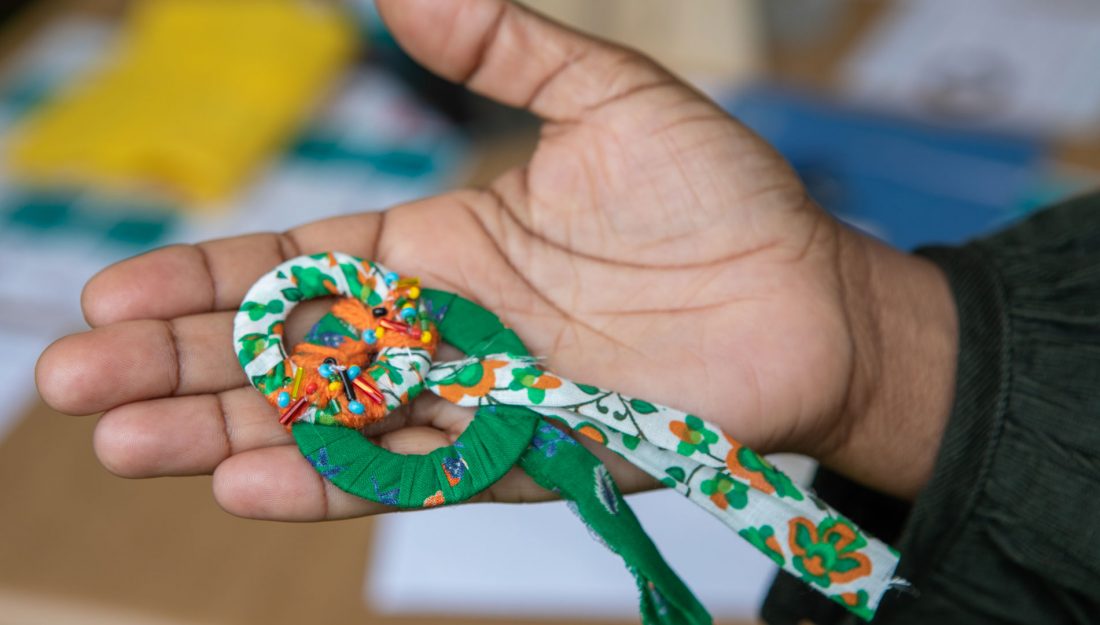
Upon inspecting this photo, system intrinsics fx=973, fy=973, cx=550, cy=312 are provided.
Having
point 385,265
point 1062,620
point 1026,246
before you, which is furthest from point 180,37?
point 1062,620

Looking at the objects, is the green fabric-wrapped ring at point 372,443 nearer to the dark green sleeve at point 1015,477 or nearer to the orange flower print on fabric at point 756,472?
the orange flower print on fabric at point 756,472

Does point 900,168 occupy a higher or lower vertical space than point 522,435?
higher

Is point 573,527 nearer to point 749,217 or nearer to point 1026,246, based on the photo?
point 749,217

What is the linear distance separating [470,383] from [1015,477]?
17.8 inches

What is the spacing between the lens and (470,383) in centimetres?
77

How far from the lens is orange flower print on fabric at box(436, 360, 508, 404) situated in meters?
0.77

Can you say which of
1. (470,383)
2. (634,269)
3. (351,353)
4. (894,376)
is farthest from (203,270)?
(894,376)

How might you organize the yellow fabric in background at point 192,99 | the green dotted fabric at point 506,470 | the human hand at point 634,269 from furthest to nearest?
the yellow fabric in background at point 192,99, the human hand at point 634,269, the green dotted fabric at point 506,470

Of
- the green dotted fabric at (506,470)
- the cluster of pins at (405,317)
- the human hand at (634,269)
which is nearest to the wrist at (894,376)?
the human hand at (634,269)

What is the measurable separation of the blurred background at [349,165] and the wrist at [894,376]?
1.09ft

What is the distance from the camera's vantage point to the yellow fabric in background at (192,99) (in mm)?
1506

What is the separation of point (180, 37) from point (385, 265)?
1039 mm

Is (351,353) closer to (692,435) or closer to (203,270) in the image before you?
(203,270)

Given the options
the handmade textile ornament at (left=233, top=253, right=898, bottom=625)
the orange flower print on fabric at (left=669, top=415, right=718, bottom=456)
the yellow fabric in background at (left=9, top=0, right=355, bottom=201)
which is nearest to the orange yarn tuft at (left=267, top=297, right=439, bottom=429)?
the handmade textile ornament at (left=233, top=253, right=898, bottom=625)
